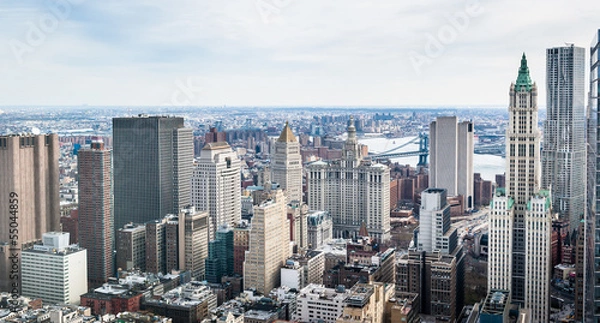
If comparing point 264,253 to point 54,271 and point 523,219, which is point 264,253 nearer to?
point 54,271

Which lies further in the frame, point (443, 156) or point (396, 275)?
point (443, 156)

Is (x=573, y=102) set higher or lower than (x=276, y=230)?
higher

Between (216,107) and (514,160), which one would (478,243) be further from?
(216,107)

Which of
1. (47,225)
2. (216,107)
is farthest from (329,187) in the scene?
(47,225)

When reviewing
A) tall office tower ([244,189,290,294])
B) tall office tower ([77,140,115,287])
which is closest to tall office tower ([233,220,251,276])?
tall office tower ([244,189,290,294])

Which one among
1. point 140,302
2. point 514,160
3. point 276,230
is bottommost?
point 140,302

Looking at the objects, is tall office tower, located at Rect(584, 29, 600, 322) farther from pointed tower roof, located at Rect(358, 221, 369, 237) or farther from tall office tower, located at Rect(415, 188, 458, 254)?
pointed tower roof, located at Rect(358, 221, 369, 237)
